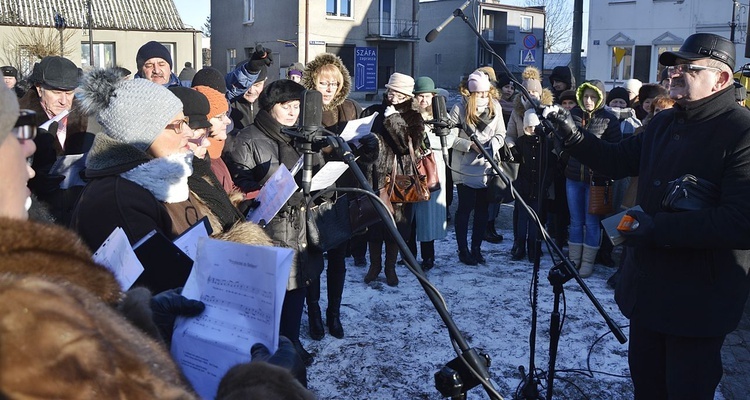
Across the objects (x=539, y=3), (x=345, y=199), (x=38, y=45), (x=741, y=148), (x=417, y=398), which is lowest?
(x=417, y=398)

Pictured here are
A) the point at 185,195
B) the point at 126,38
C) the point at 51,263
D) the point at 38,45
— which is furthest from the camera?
the point at 126,38

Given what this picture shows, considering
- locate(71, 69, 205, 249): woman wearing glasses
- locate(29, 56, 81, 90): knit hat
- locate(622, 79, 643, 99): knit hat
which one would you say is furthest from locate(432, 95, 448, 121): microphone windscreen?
locate(622, 79, 643, 99): knit hat

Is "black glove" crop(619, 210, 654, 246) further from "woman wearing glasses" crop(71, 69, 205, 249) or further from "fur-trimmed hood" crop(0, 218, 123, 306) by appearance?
"fur-trimmed hood" crop(0, 218, 123, 306)

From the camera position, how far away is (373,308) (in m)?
5.50

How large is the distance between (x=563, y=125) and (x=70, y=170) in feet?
9.08

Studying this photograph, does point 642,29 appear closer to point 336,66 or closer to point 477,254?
point 477,254

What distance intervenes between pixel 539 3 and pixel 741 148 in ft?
194

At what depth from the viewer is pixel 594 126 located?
21.1ft

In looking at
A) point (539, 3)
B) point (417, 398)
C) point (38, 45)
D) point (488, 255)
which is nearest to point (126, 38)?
point (38, 45)

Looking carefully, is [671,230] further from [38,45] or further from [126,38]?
[126,38]

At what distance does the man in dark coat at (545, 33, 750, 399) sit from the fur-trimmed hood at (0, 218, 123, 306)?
7.59 feet

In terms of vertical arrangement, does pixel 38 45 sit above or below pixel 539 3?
below

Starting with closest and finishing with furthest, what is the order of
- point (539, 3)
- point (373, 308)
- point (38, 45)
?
point (373, 308) → point (38, 45) → point (539, 3)

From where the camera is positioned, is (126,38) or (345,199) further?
(126,38)
